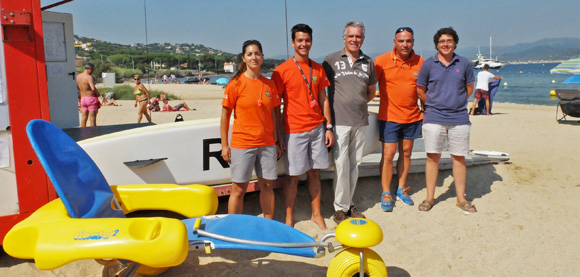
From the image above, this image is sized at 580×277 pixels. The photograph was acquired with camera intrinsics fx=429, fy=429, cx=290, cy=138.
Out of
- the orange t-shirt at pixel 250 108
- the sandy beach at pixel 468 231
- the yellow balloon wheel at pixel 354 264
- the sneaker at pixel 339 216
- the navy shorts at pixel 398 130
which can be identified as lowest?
the sandy beach at pixel 468 231

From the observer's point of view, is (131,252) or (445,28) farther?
(445,28)

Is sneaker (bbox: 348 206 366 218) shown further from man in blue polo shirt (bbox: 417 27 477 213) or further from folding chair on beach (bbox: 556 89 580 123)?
folding chair on beach (bbox: 556 89 580 123)

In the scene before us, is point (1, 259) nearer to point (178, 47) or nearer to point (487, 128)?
point (178, 47)

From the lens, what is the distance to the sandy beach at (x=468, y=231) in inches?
138

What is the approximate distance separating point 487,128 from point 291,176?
8.26 m

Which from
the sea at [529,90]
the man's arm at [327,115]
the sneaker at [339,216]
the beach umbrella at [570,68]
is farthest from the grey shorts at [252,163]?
the beach umbrella at [570,68]

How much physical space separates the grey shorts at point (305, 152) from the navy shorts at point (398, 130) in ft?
3.00

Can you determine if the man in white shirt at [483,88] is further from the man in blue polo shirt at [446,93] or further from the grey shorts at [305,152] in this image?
the grey shorts at [305,152]

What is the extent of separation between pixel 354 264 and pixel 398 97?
2.28 m

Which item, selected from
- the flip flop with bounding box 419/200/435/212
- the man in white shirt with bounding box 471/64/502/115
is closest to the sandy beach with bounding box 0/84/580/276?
the flip flop with bounding box 419/200/435/212

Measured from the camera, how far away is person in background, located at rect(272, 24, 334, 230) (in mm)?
3818

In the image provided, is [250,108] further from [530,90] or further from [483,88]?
[530,90]

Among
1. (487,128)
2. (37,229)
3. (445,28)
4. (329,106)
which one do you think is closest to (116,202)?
(37,229)

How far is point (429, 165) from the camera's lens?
473cm
